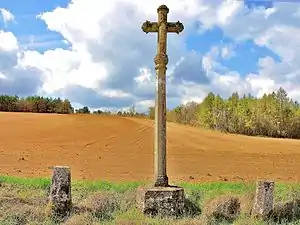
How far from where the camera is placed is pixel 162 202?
10.7 meters

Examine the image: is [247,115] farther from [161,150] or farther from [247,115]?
[161,150]

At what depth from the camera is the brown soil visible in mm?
21188

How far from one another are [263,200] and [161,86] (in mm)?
2941

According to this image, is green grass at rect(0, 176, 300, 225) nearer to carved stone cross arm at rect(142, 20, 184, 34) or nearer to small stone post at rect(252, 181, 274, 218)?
small stone post at rect(252, 181, 274, 218)

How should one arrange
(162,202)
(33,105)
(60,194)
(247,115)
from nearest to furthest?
1. (60,194)
2. (162,202)
3. (33,105)
4. (247,115)

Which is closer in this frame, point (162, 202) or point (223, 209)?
point (162, 202)

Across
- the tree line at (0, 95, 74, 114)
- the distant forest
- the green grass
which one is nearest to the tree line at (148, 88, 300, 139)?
the distant forest

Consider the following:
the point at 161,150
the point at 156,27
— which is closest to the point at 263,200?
the point at 161,150

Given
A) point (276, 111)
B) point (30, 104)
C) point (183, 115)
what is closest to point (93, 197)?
point (30, 104)

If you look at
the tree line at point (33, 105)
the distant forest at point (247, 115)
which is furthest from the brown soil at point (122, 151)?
the distant forest at point (247, 115)

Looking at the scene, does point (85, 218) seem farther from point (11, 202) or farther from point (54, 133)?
point (54, 133)

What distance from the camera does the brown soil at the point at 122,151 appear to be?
21.2m

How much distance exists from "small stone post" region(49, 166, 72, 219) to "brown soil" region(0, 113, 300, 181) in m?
7.70

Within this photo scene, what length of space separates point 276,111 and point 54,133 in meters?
35.1
